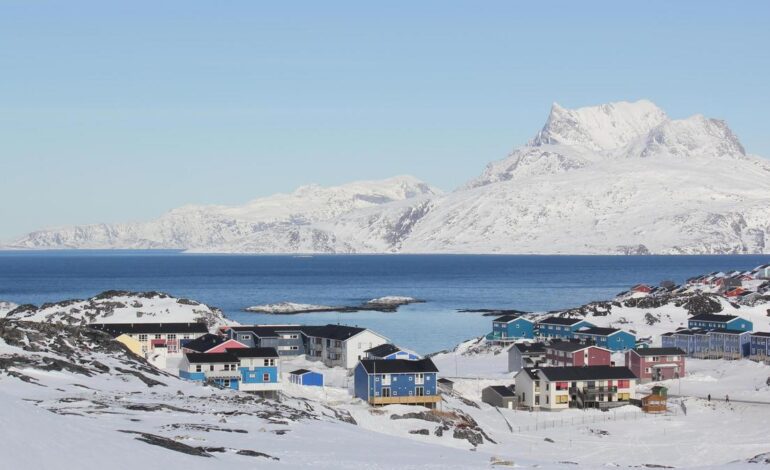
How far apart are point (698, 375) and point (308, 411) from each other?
139 ft

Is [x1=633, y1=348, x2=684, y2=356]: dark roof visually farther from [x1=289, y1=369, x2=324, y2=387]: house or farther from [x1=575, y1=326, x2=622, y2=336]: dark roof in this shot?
[x1=289, y1=369, x2=324, y2=387]: house

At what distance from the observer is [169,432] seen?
34.2 metres

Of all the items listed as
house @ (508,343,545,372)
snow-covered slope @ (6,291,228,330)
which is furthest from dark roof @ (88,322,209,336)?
house @ (508,343,545,372)

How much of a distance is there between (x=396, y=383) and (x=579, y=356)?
22.4m

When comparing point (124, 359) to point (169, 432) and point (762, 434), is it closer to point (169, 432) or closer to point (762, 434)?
point (169, 432)

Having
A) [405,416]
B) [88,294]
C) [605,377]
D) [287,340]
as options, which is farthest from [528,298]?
[405,416]

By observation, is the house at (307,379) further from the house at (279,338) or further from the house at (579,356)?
the house at (279,338)

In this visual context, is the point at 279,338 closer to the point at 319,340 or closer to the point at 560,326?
the point at 319,340

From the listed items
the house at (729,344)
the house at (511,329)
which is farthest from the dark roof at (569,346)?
the house at (511,329)

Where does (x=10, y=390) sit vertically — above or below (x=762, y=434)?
above

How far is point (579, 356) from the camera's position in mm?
82062

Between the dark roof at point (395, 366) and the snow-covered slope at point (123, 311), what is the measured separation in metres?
44.0

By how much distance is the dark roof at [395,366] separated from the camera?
63906mm

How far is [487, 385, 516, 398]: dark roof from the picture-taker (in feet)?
235
